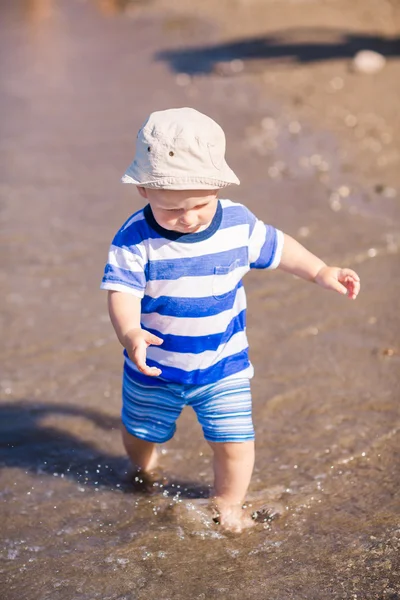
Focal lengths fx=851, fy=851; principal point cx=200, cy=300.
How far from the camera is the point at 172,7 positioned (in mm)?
11359

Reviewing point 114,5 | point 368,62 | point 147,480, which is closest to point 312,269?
point 147,480

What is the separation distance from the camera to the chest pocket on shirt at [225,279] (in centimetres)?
278

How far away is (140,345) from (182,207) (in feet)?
1.48

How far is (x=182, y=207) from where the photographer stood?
265cm

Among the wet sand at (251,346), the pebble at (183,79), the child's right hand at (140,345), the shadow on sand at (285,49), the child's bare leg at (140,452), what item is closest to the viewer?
the child's right hand at (140,345)

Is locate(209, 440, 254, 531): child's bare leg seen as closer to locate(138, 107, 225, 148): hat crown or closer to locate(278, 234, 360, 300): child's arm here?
locate(278, 234, 360, 300): child's arm

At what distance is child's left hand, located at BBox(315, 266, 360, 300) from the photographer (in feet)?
9.54

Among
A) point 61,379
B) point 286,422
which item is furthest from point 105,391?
point 286,422

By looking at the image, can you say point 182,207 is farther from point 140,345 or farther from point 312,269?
point 312,269

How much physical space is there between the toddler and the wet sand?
1.01ft

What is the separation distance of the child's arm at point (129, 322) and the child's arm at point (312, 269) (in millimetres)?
594

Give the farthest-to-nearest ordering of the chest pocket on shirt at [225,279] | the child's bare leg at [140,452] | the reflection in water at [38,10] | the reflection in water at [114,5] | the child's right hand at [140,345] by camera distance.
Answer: the reflection in water at [114,5], the reflection in water at [38,10], the child's bare leg at [140,452], the chest pocket on shirt at [225,279], the child's right hand at [140,345]

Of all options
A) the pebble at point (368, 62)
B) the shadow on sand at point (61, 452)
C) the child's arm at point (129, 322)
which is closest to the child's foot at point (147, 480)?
the shadow on sand at point (61, 452)

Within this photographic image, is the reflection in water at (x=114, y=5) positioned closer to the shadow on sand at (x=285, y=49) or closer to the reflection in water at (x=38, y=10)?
the reflection in water at (x=38, y=10)
